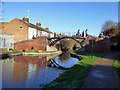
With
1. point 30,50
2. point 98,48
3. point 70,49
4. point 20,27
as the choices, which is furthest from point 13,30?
point 98,48

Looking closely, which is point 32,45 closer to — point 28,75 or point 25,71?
point 25,71

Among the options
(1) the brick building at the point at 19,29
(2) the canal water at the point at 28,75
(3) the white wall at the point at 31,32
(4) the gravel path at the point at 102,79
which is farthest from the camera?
(3) the white wall at the point at 31,32

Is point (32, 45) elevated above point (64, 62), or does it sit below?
above

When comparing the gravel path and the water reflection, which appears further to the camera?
the water reflection

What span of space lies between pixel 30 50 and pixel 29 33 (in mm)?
5688

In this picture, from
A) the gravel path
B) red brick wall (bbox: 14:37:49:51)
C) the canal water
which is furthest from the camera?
red brick wall (bbox: 14:37:49:51)

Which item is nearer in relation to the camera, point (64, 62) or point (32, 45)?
point (64, 62)

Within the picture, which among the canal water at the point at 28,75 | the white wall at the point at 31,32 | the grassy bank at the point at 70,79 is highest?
the white wall at the point at 31,32

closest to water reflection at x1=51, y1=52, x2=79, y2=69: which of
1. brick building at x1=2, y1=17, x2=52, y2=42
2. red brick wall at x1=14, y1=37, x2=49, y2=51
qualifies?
red brick wall at x1=14, y1=37, x2=49, y2=51

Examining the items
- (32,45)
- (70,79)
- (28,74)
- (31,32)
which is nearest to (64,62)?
(28,74)

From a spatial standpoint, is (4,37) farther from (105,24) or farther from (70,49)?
(105,24)

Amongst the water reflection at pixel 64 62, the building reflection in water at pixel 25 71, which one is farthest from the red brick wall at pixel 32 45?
the building reflection in water at pixel 25 71

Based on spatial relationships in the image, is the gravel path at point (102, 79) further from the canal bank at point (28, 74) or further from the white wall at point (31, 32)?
the white wall at point (31, 32)

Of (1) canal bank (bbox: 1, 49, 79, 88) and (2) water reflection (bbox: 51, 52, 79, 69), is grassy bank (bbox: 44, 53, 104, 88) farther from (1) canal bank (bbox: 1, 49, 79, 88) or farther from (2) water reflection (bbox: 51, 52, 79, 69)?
(2) water reflection (bbox: 51, 52, 79, 69)
